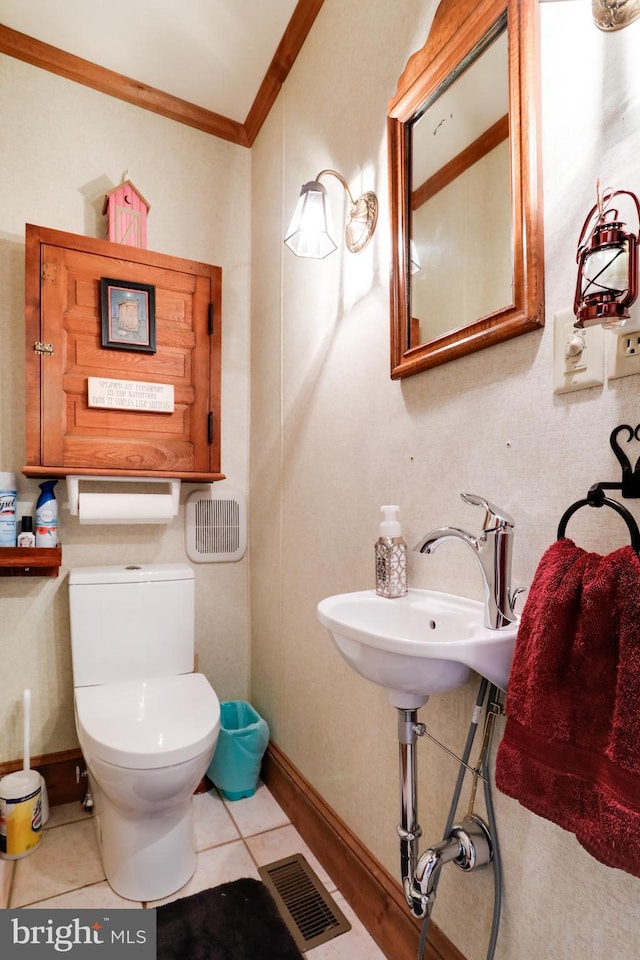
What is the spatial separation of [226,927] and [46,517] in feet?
4.31

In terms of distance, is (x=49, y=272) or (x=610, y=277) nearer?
(x=610, y=277)

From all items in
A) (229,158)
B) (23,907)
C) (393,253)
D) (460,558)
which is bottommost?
(23,907)

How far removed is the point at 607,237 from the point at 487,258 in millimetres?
351

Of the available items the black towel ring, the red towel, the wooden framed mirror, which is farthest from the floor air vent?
the wooden framed mirror

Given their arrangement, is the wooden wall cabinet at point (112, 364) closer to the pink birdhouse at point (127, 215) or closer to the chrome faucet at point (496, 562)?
the pink birdhouse at point (127, 215)

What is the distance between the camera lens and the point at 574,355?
33.3 inches

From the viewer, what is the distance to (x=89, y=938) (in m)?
1.27

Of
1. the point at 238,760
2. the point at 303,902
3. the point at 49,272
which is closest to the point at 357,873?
the point at 303,902

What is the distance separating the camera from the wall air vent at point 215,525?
6.96ft

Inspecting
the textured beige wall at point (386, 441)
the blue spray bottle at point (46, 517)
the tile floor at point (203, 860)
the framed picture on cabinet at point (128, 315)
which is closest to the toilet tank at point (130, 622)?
the blue spray bottle at point (46, 517)

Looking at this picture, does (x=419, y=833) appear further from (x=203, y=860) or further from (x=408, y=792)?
(x=203, y=860)

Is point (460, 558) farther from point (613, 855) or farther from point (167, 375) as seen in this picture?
point (167, 375)

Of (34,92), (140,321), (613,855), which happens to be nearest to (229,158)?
(34,92)

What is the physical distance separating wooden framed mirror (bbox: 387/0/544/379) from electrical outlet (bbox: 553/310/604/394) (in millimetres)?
53
